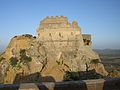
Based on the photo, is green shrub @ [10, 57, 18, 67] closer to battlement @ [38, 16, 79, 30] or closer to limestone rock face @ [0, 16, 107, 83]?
limestone rock face @ [0, 16, 107, 83]

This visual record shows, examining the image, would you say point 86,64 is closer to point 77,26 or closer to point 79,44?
point 79,44

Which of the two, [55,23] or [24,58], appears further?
[55,23]

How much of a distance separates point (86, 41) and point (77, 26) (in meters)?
4.58

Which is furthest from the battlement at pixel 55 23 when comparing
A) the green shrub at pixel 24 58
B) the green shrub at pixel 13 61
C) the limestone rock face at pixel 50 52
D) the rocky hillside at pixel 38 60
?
the green shrub at pixel 13 61

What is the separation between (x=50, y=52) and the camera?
3045 centimetres

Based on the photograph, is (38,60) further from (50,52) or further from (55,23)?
(55,23)

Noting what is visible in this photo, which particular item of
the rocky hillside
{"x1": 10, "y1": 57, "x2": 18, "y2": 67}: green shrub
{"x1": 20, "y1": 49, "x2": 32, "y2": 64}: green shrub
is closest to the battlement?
the rocky hillside

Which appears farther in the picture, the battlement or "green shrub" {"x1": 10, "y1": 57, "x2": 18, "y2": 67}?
the battlement

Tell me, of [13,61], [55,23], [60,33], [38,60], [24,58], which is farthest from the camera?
[55,23]

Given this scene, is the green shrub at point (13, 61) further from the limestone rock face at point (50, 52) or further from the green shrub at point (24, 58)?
the green shrub at point (24, 58)

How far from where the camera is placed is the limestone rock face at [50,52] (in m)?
27.1

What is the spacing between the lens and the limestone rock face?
27.1 metres

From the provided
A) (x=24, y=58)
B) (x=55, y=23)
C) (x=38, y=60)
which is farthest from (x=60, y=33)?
(x=24, y=58)

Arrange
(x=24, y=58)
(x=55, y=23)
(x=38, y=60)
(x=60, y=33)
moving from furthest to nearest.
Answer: (x=55, y=23) < (x=60, y=33) < (x=38, y=60) < (x=24, y=58)
